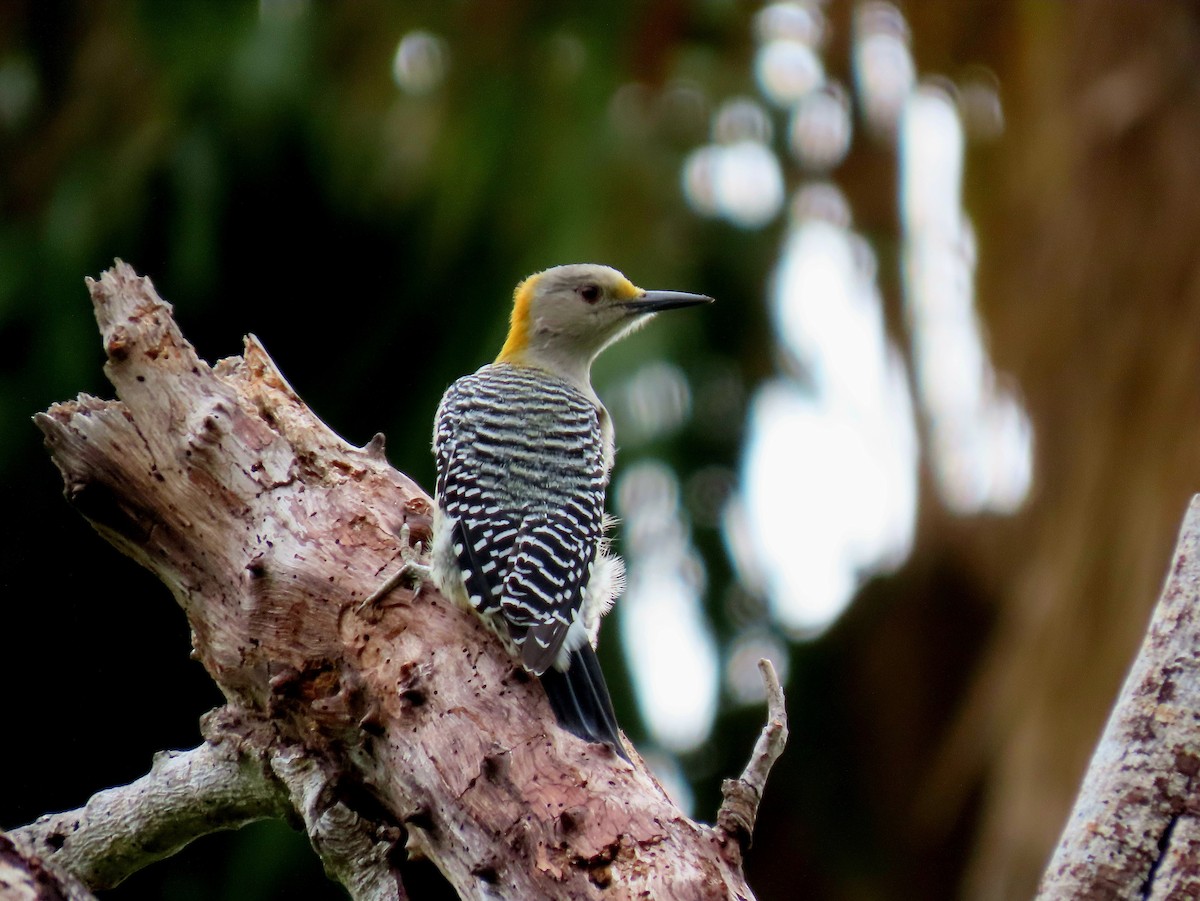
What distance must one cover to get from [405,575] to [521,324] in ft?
7.16

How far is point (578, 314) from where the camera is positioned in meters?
5.72

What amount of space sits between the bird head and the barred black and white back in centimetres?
32

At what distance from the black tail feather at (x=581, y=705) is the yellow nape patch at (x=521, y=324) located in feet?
7.25

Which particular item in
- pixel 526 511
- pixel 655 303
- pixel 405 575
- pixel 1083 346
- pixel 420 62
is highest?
pixel 420 62

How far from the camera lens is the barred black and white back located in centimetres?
389

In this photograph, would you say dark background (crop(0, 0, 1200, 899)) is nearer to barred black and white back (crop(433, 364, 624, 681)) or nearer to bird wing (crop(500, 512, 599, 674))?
barred black and white back (crop(433, 364, 624, 681))

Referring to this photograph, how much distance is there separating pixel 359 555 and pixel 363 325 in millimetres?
5930

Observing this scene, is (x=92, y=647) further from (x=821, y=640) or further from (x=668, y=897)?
(x=668, y=897)

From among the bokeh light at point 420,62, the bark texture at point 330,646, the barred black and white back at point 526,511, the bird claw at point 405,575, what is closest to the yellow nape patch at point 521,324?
the barred black and white back at point 526,511

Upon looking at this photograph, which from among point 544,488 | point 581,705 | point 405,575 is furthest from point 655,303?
point 581,705

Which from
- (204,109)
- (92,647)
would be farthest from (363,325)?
(92,647)

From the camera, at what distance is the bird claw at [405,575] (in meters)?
3.75

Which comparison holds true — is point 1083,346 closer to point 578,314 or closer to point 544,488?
point 578,314

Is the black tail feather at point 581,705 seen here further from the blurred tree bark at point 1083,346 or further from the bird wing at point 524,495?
the blurred tree bark at point 1083,346
